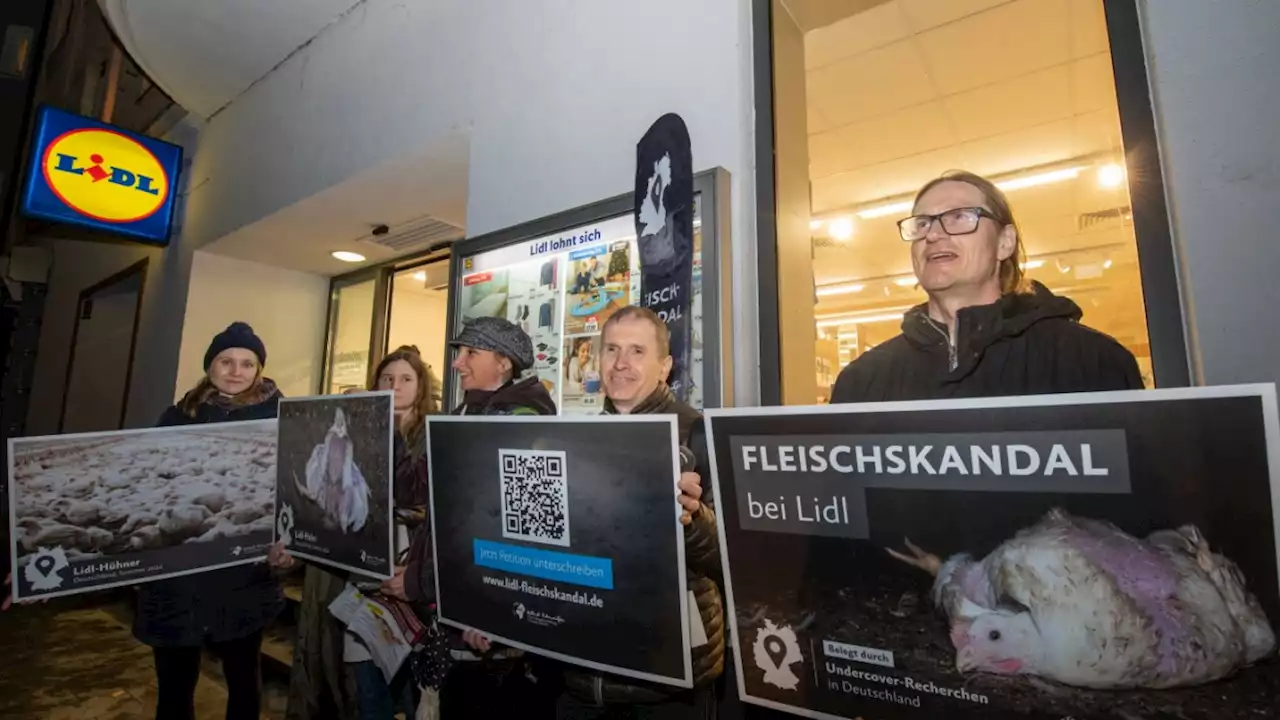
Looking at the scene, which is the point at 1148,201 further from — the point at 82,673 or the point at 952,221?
the point at 82,673

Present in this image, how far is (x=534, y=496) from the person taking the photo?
1231 millimetres

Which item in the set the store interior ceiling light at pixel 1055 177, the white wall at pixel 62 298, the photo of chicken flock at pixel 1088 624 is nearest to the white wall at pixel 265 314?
the white wall at pixel 62 298

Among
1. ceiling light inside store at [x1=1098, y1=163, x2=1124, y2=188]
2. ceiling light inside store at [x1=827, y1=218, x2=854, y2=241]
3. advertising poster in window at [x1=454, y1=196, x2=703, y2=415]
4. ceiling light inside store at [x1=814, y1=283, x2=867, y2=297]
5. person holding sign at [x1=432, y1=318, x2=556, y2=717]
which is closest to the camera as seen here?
person holding sign at [x1=432, y1=318, x2=556, y2=717]

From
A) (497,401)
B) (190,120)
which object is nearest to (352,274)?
(190,120)

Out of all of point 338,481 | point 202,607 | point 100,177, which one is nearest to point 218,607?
point 202,607

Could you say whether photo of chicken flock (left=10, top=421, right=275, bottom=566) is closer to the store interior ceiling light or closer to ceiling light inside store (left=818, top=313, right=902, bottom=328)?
the store interior ceiling light

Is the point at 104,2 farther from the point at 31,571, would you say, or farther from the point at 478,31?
the point at 31,571

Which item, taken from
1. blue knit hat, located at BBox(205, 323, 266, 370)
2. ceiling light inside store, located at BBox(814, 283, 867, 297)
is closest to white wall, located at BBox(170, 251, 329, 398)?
blue knit hat, located at BBox(205, 323, 266, 370)

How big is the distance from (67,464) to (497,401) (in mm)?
1361

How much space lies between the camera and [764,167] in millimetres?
1716

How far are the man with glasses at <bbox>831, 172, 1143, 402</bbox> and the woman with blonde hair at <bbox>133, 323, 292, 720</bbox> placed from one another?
6.14ft

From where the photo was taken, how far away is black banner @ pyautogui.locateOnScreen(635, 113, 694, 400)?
1655mm

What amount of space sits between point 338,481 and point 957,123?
3.47 meters

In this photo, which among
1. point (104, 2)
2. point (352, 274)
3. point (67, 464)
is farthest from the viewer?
point (352, 274)
